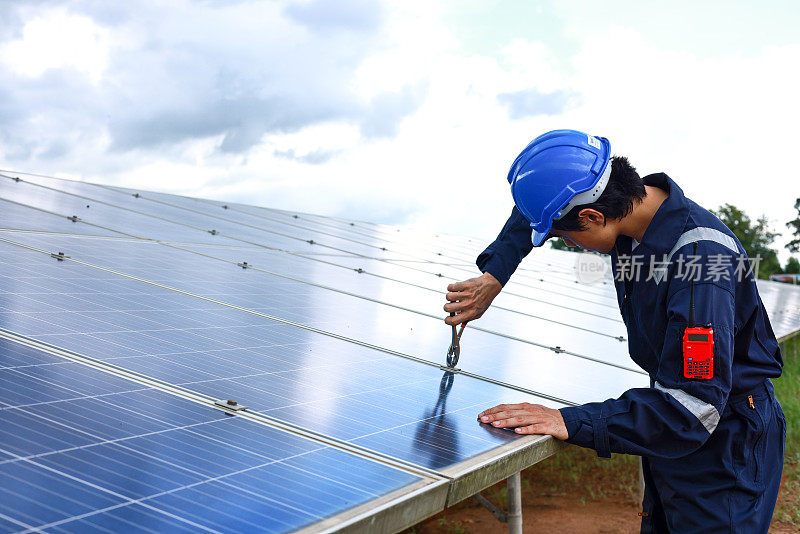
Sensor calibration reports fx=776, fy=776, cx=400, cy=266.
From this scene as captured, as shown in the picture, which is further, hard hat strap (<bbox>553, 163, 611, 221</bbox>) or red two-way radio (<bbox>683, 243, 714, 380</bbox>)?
hard hat strap (<bbox>553, 163, 611, 221</bbox>)

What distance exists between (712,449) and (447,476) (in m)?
1.31

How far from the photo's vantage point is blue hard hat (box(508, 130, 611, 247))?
3096 millimetres

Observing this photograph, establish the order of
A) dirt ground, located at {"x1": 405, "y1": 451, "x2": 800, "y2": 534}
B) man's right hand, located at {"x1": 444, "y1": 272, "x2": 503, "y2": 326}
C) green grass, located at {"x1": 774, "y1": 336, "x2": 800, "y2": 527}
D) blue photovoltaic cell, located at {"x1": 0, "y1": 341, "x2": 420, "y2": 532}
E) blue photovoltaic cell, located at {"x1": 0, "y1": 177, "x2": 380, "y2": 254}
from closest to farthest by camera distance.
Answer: blue photovoltaic cell, located at {"x1": 0, "y1": 341, "x2": 420, "y2": 532} → man's right hand, located at {"x1": 444, "y1": 272, "x2": 503, "y2": 326} → dirt ground, located at {"x1": 405, "y1": 451, "x2": 800, "y2": 534} → blue photovoltaic cell, located at {"x1": 0, "y1": 177, "x2": 380, "y2": 254} → green grass, located at {"x1": 774, "y1": 336, "x2": 800, "y2": 527}

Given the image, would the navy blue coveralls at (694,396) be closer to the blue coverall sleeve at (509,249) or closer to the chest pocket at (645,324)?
the chest pocket at (645,324)

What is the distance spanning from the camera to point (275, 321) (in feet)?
14.1

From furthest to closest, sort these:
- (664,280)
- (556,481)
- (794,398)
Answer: (794,398) < (556,481) < (664,280)

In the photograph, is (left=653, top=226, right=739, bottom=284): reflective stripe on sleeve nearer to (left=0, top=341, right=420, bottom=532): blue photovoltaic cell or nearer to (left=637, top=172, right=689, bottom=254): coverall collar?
(left=637, top=172, right=689, bottom=254): coverall collar

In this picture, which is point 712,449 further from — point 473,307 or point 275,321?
point 275,321

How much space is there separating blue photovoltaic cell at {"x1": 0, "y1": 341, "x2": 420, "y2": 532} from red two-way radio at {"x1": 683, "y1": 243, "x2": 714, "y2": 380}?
1.10m

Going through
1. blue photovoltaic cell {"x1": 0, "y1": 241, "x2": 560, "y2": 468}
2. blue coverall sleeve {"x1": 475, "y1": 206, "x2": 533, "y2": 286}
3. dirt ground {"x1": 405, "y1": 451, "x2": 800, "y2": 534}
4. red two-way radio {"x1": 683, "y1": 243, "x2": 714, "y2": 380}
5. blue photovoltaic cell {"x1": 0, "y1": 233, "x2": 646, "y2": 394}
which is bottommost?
dirt ground {"x1": 405, "y1": 451, "x2": 800, "y2": 534}

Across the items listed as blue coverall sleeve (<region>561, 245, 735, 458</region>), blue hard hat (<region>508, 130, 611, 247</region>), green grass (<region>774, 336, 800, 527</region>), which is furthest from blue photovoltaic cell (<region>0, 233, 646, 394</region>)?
green grass (<region>774, 336, 800, 527</region>)

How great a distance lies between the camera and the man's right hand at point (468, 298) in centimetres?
383

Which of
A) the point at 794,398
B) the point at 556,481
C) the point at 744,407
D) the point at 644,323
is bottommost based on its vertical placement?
the point at 556,481

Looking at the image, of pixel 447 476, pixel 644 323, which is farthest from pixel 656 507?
pixel 447 476
